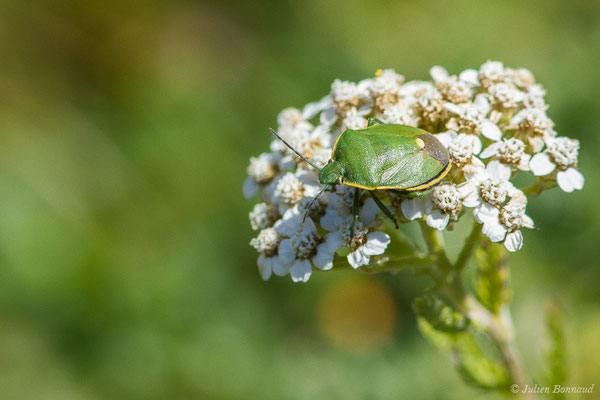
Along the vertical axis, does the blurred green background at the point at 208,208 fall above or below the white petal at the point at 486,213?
above

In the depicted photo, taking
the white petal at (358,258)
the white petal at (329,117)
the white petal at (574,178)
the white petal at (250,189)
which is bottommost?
→ the white petal at (358,258)

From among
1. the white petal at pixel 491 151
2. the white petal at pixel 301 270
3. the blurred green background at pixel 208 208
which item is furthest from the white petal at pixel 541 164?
the blurred green background at pixel 208 208

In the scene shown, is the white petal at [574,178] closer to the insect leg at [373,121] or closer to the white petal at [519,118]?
the white petal at [519,118]

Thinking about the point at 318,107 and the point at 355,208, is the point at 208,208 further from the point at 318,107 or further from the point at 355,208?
→ the point at 355,208

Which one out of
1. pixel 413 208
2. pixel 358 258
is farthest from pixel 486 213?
pixel 358 258

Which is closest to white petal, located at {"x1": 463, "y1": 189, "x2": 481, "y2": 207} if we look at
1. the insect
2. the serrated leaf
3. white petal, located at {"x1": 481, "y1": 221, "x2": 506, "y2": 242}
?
white petal, located at {"x1": 481, "y1": 221, "x2": 506, "y2": 242}

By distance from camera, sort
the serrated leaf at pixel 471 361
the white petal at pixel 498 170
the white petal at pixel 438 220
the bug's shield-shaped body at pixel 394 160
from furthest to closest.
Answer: the serrated leaf at pixel 471 361
the white petal at pixel 498 170
the white petal at pixel 438 220
the bug's shield-shaped body at pixel 394 160

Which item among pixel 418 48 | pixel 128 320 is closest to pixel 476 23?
pixel 418 48

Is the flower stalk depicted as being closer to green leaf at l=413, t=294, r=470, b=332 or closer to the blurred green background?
green leaf at l=413, t=294, r=470, b=332
